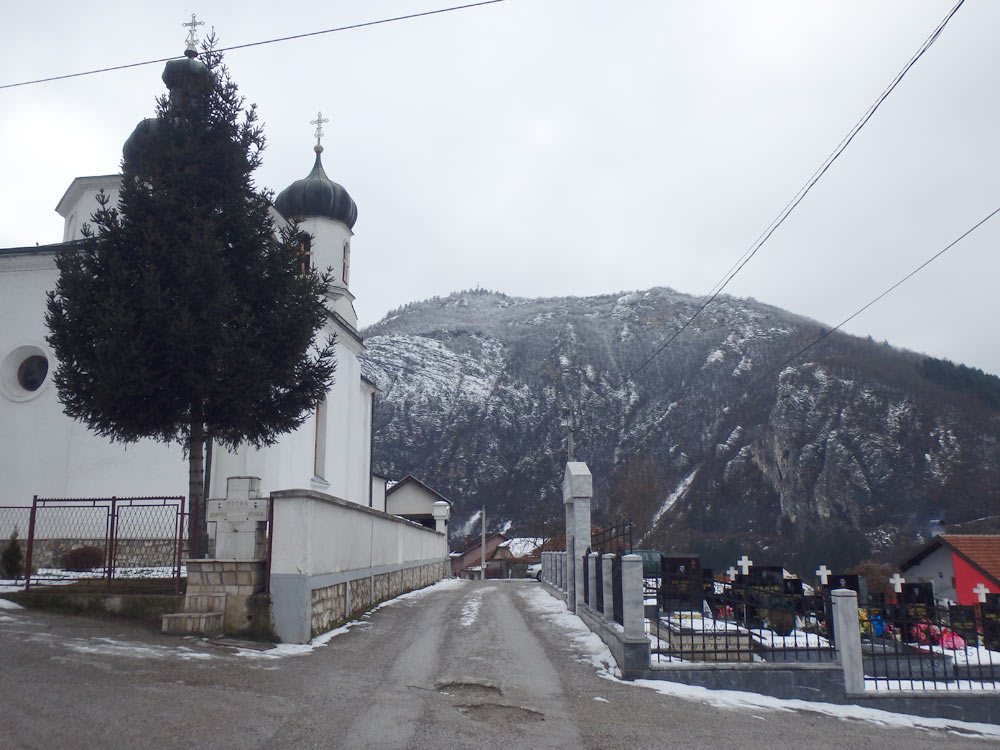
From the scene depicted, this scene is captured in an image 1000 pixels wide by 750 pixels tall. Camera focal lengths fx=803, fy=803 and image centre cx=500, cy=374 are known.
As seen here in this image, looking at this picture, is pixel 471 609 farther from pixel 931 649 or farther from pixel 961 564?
pixel 961 564

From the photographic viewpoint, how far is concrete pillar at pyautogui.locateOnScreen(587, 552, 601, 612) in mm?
12930

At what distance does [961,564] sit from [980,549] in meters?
0.85

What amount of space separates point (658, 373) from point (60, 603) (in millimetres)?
116540

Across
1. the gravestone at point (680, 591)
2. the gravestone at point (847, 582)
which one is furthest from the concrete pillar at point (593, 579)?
the gravestone at point (847, 582)

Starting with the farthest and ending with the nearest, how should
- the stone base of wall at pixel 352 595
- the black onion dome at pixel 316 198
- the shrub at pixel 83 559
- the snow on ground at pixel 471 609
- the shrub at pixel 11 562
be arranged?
1. the black onion dome at pixel 316 198
2. the shrub at pixel 83 559
3. the snow on ground at pixel 471 609
4. the shrub at pixel 11 562
5. the stone base of wall at pixel 352 595

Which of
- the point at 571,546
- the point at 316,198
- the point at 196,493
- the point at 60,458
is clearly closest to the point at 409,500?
the point at 316,198

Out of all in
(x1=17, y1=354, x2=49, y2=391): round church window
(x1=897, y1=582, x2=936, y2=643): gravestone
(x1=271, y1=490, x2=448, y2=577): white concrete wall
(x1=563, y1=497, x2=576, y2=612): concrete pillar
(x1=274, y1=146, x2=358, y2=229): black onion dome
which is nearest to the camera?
(x1=897, y1=582, x2=936, y2=643): gravestone

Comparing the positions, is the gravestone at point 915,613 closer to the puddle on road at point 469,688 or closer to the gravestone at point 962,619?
the gravestone at point 962,619

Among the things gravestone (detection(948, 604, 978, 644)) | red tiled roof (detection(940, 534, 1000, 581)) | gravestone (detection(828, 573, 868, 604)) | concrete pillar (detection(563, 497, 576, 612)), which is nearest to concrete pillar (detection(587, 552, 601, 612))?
concrete pillar (detection(563, 497, 576, 612))

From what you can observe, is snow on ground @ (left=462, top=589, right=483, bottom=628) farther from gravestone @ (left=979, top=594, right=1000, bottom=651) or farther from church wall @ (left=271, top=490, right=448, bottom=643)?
gravestone @ (left=979, top=594, right=1000, bottom=651)

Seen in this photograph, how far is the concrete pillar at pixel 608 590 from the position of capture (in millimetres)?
11195

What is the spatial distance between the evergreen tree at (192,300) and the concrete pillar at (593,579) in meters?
5.21

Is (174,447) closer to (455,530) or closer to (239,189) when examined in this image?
(239,189)

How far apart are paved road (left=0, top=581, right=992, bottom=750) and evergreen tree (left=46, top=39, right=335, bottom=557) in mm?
3020
